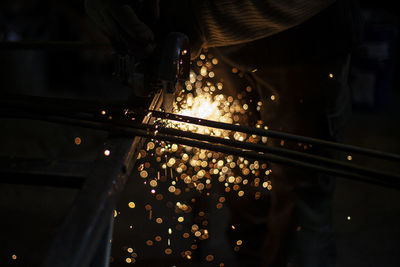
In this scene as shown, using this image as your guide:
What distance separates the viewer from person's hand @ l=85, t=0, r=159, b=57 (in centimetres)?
137

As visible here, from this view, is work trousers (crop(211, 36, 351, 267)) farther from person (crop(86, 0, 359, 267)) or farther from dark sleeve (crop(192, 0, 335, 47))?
dark sleeve (crop(192, 0, 335, 47))

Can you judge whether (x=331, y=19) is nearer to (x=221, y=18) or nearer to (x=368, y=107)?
(x=221, y=18)

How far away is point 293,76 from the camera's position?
2020 mm

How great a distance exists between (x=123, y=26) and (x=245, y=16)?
528 mm

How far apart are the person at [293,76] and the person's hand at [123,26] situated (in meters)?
0.16

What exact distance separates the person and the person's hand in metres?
0.16

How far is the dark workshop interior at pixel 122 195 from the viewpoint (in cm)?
107

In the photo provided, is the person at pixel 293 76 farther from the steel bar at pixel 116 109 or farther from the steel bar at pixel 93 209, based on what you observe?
the steel bar at pixel 93 209

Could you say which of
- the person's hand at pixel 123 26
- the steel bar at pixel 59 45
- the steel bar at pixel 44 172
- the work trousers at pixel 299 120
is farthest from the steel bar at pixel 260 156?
A: the steel bar at pixel 59 45

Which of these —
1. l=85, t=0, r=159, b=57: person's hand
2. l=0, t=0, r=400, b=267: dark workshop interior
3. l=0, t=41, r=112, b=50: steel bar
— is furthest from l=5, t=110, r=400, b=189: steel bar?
l=0, t=41, r=112, b=50: steel bar

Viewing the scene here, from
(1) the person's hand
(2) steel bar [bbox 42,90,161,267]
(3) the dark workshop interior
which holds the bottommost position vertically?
(3) the dark workshop interior

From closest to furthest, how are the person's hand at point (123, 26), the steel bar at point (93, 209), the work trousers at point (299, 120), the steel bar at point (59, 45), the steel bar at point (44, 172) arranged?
the steel bar at point (93, 209) → the steel bar at point (44, 172) → the person's hand at point (123, 26) → the work trousers at point (299, 120) → the steel bar at point (59, 45)

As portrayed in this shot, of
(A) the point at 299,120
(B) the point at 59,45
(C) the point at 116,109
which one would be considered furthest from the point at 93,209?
(B) the point at 59,45

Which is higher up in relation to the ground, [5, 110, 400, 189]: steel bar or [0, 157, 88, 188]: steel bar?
[5, 110, 400, 189]: steel bar
